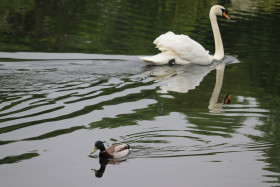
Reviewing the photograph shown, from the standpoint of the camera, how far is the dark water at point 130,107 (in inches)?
345

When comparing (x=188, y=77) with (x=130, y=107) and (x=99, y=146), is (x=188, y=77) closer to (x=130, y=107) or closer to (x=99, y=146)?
(x=130, y=107)

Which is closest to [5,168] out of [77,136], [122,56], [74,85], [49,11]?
[77,136]

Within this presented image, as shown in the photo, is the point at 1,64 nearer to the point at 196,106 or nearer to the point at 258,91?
the point at 196,106

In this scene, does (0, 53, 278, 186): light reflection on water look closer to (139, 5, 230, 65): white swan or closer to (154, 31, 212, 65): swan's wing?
(139, 5, 230, 65): white swan

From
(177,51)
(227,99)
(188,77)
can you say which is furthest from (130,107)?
(177,51)

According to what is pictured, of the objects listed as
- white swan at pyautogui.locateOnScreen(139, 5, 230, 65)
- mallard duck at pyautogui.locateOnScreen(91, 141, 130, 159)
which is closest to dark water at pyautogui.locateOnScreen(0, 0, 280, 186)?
mallard duck at pyautogui.locateOnScreen(91, 141, 130, 159)

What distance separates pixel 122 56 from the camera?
54.0 ft

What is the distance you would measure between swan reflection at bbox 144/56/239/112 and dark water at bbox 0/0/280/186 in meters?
0.03

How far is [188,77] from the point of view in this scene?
14742 millimetres

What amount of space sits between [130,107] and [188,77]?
325 centimetres

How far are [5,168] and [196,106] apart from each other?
189 inches

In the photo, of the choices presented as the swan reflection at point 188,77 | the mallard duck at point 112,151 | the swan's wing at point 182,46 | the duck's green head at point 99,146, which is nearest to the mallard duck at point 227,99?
the swan reflection at point 188,77

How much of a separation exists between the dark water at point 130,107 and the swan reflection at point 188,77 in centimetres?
3

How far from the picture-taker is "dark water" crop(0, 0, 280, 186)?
8766 mm
